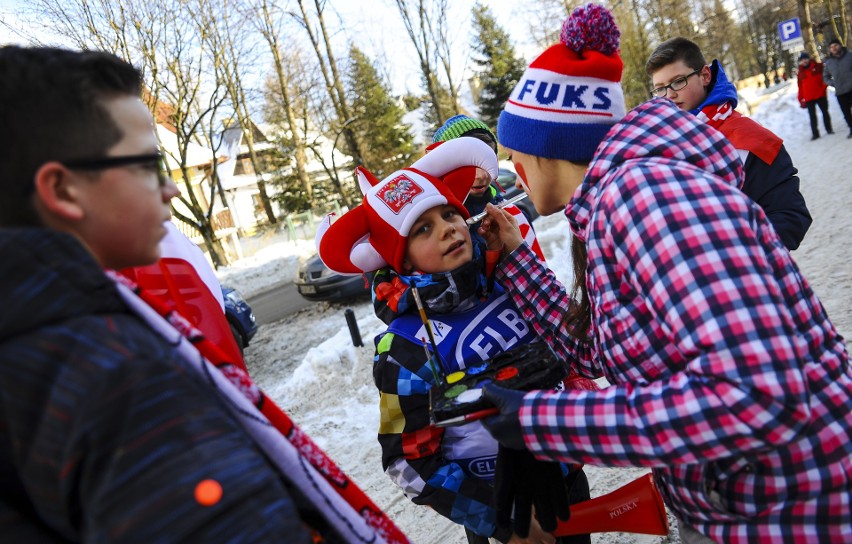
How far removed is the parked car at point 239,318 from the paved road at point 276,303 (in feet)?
9.43

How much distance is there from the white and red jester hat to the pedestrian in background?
12.1 meters

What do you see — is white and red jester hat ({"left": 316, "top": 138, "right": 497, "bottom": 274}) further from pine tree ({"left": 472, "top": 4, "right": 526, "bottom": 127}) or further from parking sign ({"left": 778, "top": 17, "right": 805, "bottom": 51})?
pine tree ({"left": 472, "top": 4, "right": 526, "bottom": 127})

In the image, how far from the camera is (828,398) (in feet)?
3.51

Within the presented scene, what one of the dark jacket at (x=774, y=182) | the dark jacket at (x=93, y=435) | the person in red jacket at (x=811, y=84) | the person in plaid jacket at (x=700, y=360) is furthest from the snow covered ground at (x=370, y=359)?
the dark jacket at (x=93, y=435)

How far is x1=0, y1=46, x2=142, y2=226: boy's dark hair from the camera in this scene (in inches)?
32.1

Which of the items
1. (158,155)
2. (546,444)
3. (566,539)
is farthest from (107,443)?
(566,539)

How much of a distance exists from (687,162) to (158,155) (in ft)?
3.35

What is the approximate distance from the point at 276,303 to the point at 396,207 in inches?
442

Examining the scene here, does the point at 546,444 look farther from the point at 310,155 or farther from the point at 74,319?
the point at 310,155

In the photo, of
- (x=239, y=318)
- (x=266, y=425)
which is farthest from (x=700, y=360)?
(x=239, y=318)

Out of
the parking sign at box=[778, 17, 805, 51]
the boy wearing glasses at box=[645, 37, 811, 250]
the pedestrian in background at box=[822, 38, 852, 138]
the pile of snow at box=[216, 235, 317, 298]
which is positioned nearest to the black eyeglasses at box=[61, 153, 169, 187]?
the boy wearing glasses at box=[645, 37, 811, 250]

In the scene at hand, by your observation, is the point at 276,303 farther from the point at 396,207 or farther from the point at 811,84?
the point at 811,84

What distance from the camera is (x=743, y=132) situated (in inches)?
115

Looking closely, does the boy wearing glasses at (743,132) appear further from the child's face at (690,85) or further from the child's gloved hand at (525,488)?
the child's gloved hand at (525,488)
